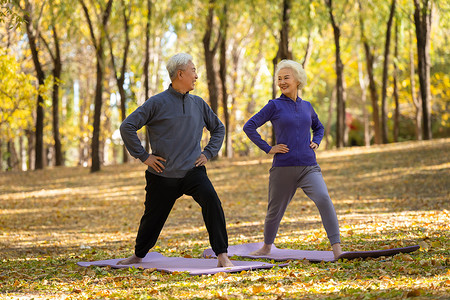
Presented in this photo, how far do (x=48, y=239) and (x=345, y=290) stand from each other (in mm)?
7053

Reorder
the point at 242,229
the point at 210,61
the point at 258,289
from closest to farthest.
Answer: the point at 258,289 → the point at 242,229 → the point at 210,61

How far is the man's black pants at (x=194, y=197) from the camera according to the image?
5.88m

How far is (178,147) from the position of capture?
591 cm

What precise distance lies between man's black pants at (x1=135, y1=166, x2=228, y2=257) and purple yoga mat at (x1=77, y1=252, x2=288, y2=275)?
0.26 m

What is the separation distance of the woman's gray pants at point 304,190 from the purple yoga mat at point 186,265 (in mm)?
601

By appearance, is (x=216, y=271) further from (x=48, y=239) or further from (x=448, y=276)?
(x=48, y=239)

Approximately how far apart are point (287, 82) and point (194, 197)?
1508 mm

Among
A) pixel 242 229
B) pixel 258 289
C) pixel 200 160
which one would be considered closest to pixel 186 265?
pixel 200 160

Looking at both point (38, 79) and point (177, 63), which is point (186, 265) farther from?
point (38, 79)

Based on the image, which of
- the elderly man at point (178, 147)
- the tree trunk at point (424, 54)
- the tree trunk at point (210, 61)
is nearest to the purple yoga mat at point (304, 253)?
the elderly man at point (178, 147)

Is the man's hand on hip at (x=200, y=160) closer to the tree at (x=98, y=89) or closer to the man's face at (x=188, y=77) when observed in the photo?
the man's face at (x=188, y=77)

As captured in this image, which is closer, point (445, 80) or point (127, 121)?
point (127, 121)

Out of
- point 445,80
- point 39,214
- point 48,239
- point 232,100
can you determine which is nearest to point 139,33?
point 232,100

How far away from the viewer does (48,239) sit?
1053 cm
